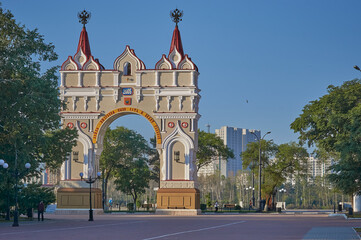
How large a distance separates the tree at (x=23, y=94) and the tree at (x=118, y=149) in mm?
35901

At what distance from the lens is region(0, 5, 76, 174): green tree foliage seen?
123 feet

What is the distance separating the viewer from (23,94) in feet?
126

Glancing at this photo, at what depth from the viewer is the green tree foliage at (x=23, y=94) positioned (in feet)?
123

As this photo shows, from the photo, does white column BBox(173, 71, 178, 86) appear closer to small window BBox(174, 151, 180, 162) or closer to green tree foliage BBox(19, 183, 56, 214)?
small window BBox(174, 151, 180, 162)

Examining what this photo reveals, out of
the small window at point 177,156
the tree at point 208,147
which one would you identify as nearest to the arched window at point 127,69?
the small window at point 177,156

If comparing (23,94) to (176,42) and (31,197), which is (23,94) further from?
(176,42)

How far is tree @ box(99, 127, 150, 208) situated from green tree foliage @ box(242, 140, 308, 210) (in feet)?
46.9

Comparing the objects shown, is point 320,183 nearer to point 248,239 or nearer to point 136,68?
point 136,68

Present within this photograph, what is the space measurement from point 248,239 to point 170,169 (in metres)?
35.5

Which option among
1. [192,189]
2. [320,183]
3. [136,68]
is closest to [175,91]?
[136,68]

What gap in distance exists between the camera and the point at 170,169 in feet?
192

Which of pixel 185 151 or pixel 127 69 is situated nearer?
pixel 185 151

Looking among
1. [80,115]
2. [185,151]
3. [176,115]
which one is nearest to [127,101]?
[80,115]

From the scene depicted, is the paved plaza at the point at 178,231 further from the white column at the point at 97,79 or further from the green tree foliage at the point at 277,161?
the green tree foliage at the point at 277,161
